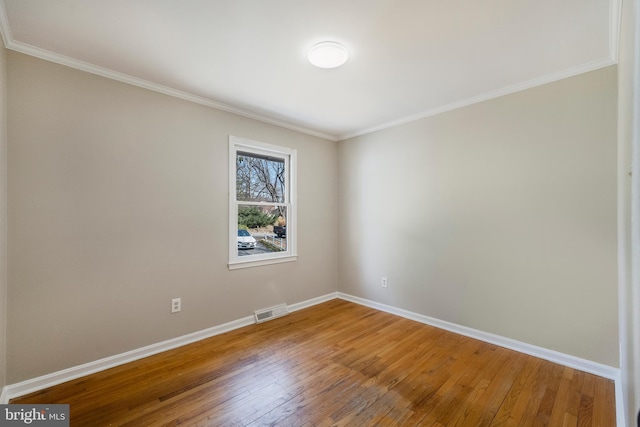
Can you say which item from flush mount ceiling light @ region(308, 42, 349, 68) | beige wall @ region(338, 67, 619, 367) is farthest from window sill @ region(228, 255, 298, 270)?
flush mount ceiling light @ region(308, 42, 349, 68)

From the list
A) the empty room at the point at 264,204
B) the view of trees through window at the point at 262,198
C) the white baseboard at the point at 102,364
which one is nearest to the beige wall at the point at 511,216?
the empty room at the point at 264,204

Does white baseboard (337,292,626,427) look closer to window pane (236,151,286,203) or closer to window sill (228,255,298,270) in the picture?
window sill (228,255,298,270)

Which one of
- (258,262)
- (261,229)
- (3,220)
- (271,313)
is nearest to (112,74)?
(3,220)

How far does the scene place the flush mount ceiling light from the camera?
6.50 ft

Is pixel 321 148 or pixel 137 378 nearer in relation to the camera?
pixel 137 378

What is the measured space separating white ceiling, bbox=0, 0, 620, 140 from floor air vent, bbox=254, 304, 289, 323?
2476 millimetres

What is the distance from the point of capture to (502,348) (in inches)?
104

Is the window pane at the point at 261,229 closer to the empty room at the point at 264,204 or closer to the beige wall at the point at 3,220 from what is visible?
the empty room at the point at 264,204

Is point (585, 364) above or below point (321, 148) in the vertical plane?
below

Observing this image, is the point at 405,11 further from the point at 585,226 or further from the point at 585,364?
the point at 585,364

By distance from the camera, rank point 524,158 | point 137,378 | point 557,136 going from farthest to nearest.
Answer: point 524,158, point 557,136, point 137,378

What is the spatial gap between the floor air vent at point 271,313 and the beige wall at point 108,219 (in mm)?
144

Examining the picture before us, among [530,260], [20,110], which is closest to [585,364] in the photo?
[530,260]

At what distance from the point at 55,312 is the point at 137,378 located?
0.81m
